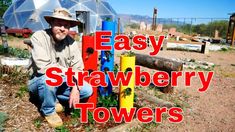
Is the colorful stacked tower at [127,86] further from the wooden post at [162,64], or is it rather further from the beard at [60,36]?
the wooden post at [162,64]

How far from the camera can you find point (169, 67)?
5598 millimetres

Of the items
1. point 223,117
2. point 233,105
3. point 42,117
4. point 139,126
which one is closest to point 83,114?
point 42,117

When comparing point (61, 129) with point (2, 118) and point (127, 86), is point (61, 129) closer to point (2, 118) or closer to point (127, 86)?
point (2, 118)

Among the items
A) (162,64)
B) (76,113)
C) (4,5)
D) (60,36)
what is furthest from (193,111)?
(4,5)

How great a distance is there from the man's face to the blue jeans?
23.7 inches

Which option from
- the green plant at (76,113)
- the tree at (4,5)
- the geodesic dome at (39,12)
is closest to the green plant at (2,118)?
the green plant at (76,113)

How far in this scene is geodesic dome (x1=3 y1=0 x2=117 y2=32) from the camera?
1770 centimetres

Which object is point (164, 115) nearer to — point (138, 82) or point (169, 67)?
point (169, 67)

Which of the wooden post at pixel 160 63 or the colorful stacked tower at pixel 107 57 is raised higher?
the colorful stacked tower at pixel 107 57

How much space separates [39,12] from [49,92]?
629 inches

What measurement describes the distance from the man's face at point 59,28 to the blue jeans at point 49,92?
60cm

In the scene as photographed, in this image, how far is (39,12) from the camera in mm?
18094

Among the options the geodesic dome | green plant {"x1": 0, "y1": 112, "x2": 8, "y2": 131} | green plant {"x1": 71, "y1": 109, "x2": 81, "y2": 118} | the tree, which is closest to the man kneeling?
green plant {"x1": 71, "y1": 109, "x2": 81, "y2": 118}

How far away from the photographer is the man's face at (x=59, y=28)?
348 cm
